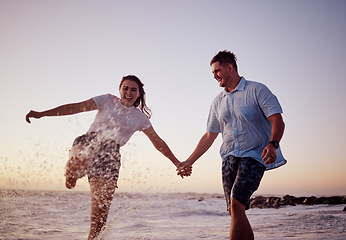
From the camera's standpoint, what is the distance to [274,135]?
9.41ft

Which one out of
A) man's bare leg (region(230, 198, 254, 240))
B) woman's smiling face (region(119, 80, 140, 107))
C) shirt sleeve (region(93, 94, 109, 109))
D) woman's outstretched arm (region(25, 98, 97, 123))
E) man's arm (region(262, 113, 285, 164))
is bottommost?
man's bare leg (region(230, 198, 254, 240))

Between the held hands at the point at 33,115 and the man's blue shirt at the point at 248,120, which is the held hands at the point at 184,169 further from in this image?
the held hands at the point at 33,115

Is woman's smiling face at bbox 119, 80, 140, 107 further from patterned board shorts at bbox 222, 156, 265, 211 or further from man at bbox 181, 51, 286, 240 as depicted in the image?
patterned board shorts at bbox 222, 156, 265, 211

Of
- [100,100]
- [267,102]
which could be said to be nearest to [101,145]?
[100,100]

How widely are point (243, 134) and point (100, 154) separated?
5.81 feet

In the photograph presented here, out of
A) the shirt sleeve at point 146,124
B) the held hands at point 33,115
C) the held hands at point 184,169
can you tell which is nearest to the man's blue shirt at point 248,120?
the held hands at point 184,169

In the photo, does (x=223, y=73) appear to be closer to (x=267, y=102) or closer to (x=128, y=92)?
(x=267, y=102)

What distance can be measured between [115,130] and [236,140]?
1526 mm

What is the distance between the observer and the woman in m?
3.74

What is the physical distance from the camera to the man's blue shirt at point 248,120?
3.07 m

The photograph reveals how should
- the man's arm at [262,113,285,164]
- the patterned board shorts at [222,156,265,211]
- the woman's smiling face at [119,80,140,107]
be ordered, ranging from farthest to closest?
the woman's smiling face at [119,80,140,107] < the patterned board shorts at [222,156,265,211] < the man's arm at [262,113,285,164]

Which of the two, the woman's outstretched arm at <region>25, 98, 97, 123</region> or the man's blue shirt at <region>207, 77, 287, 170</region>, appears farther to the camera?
the woman's outstretched arm at <region>25, 98, 97, 123</region>

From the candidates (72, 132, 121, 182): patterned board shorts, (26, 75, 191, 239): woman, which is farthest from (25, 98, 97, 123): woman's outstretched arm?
(72, 132, 121, 182): patterned board shorts

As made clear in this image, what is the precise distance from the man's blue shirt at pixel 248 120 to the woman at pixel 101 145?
1.28 meters
